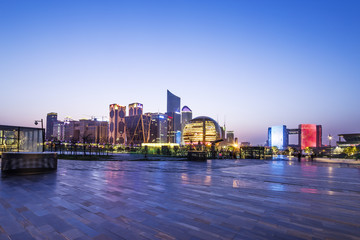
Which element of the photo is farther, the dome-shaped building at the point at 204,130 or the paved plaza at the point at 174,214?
the dome-shaped building at the point at 204,130

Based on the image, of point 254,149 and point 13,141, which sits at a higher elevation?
point 13,141

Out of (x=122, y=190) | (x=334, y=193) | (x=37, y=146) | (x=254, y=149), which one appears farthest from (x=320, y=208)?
(x=254, y=149)

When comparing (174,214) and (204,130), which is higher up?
(174,214)

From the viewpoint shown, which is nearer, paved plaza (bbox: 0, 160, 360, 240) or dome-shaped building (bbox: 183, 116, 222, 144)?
paved plaza (bbox: 0, 160, 360, 240)

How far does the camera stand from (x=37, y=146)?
23.4m

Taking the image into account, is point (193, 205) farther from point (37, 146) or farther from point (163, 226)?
point (37, 146)

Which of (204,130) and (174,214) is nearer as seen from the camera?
(174,214)

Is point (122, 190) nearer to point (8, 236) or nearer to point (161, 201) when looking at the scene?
point (161, 201)

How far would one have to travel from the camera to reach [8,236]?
373 cm

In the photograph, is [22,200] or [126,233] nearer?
[126,233]

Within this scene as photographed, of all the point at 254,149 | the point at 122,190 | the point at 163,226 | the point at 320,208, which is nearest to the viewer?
the point at 163,226

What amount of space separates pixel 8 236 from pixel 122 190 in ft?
13.3

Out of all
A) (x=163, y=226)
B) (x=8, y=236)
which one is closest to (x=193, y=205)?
(x=163, y=226)

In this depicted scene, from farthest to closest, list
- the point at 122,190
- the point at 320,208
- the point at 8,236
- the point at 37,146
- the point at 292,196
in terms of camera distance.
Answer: the point at 37,146 < the point at 122,190 < the point at 292,196 < the point at 320,208 < the point at 8,236
